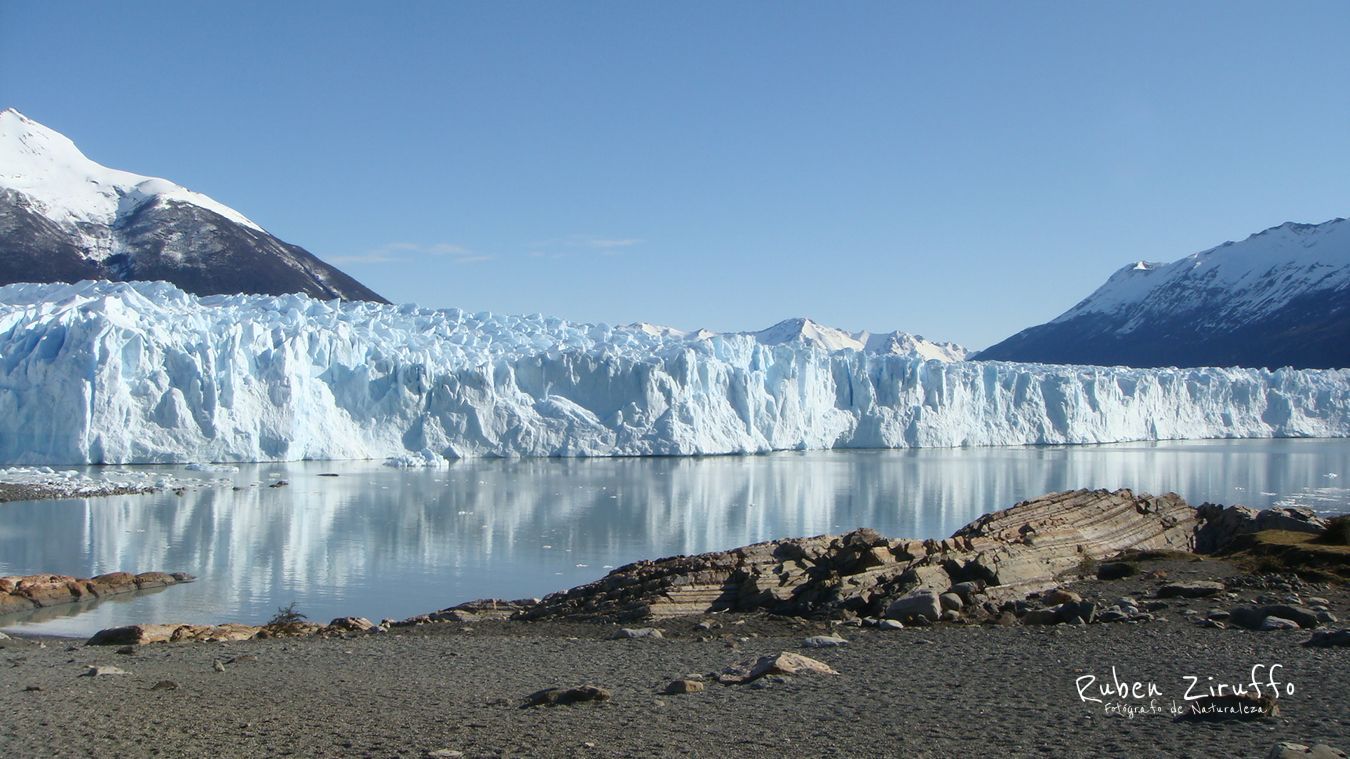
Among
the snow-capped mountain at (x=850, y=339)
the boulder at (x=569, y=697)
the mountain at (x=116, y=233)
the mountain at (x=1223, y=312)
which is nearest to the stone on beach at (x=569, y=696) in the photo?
the boulder at (x=569, y=697)

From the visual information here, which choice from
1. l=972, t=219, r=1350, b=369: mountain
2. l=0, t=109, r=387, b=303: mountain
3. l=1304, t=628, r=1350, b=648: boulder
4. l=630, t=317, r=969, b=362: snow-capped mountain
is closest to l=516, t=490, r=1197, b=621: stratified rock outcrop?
l=1304, t=628, r=1350, b=648: boulder

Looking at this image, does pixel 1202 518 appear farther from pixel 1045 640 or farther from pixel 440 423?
pixel 440 423

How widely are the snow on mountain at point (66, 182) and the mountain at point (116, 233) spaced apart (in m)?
0.04

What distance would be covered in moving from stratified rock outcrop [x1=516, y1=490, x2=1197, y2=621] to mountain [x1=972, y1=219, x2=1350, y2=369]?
57562 mm

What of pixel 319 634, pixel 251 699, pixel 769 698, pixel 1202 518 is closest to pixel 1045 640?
pixel 769 698

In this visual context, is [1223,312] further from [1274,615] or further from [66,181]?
[1274,615]

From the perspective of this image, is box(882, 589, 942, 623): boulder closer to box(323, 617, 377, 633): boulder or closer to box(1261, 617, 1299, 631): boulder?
box(1261, 617, 1299, 631): boulder

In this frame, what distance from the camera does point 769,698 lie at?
427cm

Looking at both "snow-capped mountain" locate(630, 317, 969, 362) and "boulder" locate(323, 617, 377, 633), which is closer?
"boulder" locate(323, 617, 377, 633)

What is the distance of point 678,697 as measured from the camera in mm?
4383

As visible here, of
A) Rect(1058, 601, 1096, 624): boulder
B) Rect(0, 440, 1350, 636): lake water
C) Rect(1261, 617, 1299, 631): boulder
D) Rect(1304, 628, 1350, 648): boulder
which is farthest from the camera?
Rect(0, 440, 1350, 636): lake water

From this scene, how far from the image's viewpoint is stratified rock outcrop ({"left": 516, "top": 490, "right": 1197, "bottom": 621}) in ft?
21.6

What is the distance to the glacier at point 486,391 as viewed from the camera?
2100cm

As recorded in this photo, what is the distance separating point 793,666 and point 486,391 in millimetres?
21727
